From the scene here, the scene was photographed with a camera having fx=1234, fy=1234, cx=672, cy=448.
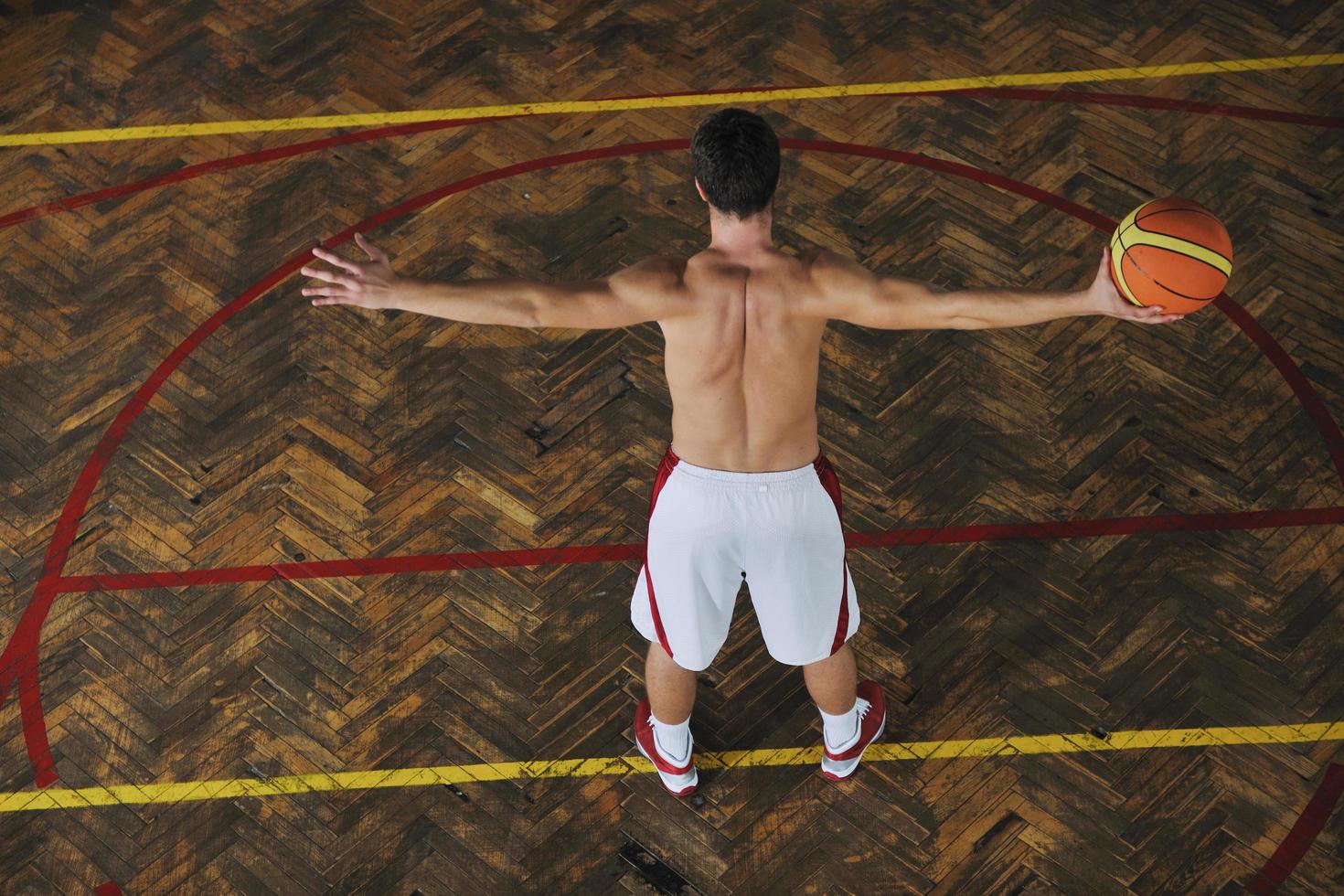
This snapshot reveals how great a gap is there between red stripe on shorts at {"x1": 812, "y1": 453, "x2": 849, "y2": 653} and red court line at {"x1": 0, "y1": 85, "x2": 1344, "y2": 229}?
315cm

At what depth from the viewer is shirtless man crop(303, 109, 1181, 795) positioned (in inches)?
127

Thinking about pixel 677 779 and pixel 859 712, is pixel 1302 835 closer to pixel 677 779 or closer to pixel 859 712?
pixel 859 712

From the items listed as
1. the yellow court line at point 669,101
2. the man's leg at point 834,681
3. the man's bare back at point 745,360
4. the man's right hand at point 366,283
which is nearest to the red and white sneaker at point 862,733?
the man's leg at point 834,681

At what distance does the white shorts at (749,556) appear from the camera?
3.52m

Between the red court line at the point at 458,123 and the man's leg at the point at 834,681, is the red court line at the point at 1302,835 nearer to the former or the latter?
the man's leg at the point at 834,681

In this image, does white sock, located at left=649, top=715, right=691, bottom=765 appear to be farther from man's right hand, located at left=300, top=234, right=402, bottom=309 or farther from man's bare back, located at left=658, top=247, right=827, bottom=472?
man's right hand, located at left=300, top=234, right=402, bottom=309

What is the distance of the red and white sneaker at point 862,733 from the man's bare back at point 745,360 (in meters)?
1.14

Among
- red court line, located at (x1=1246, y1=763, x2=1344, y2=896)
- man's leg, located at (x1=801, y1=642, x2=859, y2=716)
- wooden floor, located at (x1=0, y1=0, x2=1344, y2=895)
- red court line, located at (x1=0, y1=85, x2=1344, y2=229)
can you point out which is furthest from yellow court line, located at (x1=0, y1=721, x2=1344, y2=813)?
red court line, located at (x1=0, y1=85, x2=1344, y2=229)

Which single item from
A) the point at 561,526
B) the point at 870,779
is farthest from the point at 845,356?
the point at 870,779

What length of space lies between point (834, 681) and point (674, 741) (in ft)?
1.91

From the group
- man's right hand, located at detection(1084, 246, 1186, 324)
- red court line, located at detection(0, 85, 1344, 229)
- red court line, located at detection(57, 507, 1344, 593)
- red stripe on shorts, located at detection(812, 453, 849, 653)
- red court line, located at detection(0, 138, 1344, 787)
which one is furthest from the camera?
red court line, located at detection(0, 85, 1344, 229)

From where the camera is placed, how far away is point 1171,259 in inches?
130

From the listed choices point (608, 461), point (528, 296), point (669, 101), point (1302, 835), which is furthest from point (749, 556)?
point (669, 101)

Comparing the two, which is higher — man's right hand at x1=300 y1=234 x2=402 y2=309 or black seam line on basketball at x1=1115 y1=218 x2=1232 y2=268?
man's right hand at x1=300 y1=234 x2=402 y2=309
